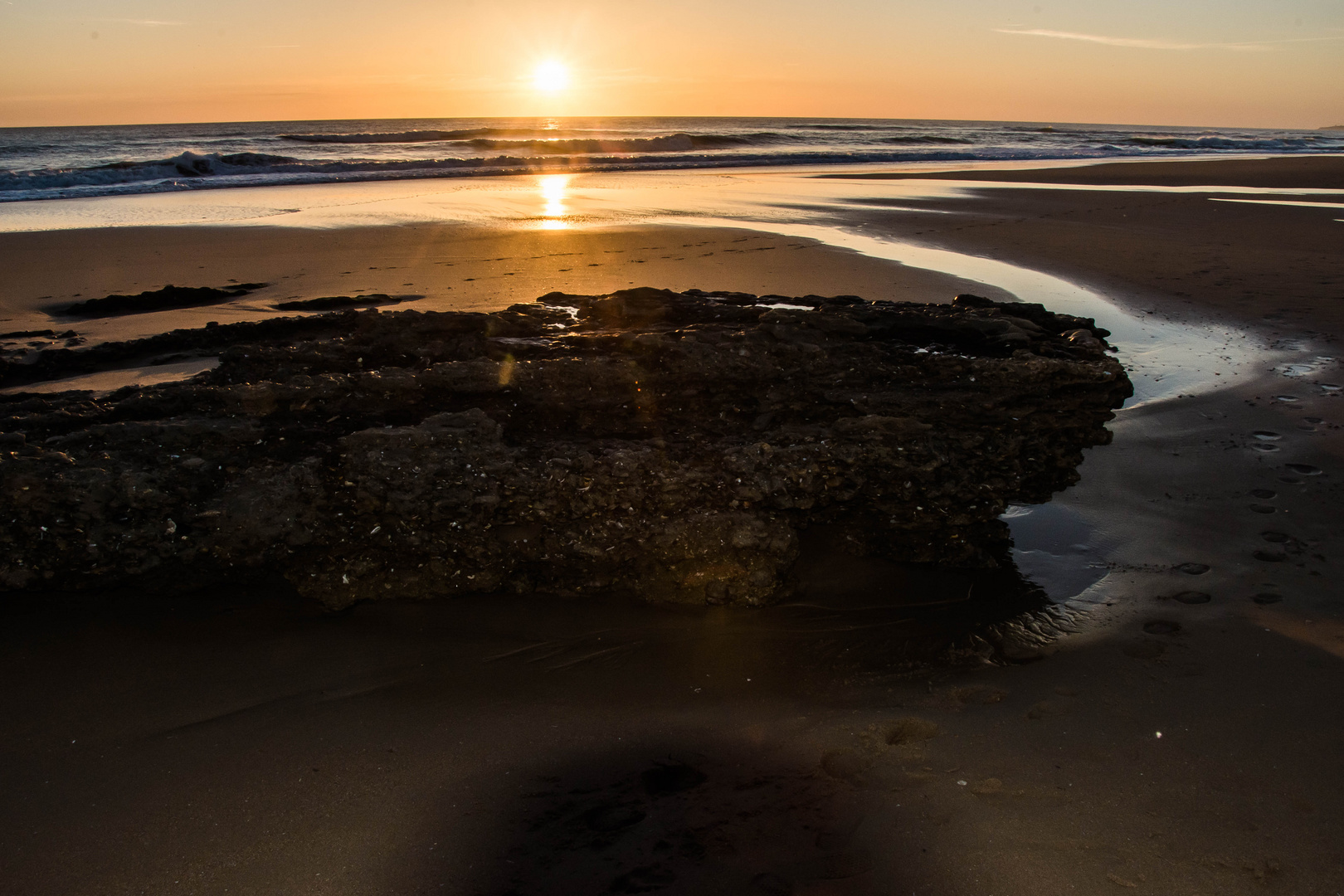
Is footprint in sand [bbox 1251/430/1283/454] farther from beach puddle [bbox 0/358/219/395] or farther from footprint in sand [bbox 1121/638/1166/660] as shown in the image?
beach puddle [bbox 0/358/219/395]

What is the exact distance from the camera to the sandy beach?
1.60m

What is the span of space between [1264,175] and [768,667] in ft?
72.5

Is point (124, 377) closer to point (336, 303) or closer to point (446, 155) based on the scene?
point (336, 303)

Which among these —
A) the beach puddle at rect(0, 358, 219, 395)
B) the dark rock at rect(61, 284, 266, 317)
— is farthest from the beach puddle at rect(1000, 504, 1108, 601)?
the dark rock at rect(61, 284, 266, 317)

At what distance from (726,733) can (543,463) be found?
941 mm

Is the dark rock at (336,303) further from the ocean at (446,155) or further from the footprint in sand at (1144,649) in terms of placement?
the ocean at (446,155)

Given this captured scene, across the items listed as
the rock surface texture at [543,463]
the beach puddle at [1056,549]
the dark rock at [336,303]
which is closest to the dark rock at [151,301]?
the dark rock at [336,303]

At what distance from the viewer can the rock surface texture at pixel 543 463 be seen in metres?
2.18

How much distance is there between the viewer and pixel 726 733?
1974 mm

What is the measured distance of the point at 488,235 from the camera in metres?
8.81

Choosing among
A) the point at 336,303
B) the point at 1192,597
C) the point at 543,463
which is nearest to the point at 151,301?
the point at 336,303

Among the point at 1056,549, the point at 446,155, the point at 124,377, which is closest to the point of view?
the point at 1056,549

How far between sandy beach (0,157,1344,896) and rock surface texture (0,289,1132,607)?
0.55 ft

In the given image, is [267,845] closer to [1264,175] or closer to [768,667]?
[768,667]
